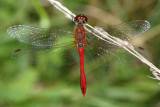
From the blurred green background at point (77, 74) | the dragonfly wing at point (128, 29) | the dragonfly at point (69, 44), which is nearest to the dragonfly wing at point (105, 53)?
the dragonfly at point (69, 44)

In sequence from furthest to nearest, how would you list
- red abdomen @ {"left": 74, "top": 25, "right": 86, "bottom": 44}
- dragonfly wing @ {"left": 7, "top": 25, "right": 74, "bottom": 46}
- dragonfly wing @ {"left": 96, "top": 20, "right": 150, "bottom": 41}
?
1. red abdomen @ {"left": 74, "top": 25, "right": 86, "bottom": 44}
2. dragonfly wing @ {"left": 7, "top": 25, "right": 74, "bottom": 46}
3. dragonfly wing @ {"left": 96, "top": 20, "right": 150, "bottom": 41}

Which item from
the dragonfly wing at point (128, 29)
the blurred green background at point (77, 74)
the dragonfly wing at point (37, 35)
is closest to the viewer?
the dragonfly wing at point (128, 29)

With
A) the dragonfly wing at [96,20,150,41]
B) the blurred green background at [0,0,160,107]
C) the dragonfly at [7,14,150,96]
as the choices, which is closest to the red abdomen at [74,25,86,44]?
the dragonfly at [7,14,150,96]

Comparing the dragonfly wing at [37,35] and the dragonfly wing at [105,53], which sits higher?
the dragonfly wing at [37,35]

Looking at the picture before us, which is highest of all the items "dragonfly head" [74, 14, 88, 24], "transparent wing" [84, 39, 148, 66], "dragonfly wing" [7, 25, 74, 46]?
"dragonfly head" [74, 14, 88, 24]

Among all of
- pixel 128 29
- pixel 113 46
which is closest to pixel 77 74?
pixel 113 46

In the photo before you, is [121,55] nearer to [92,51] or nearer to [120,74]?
[92,51]

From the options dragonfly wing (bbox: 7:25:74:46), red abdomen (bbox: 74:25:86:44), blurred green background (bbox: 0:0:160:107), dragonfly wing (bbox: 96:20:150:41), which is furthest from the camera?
blurred green background (bbox: 0:0:160:107)

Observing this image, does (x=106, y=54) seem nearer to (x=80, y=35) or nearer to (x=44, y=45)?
(x=80, y=35)

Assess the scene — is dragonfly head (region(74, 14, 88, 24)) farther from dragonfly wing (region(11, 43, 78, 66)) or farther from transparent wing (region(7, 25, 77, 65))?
dragonfly wing (region(11, 43, 78, 66))

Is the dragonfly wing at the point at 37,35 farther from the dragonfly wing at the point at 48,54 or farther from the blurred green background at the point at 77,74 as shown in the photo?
the blurred green background at the point at 77,74

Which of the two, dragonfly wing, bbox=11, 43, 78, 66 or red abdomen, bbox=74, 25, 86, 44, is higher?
red abdomen, bbox=74, 25, 86, 44
